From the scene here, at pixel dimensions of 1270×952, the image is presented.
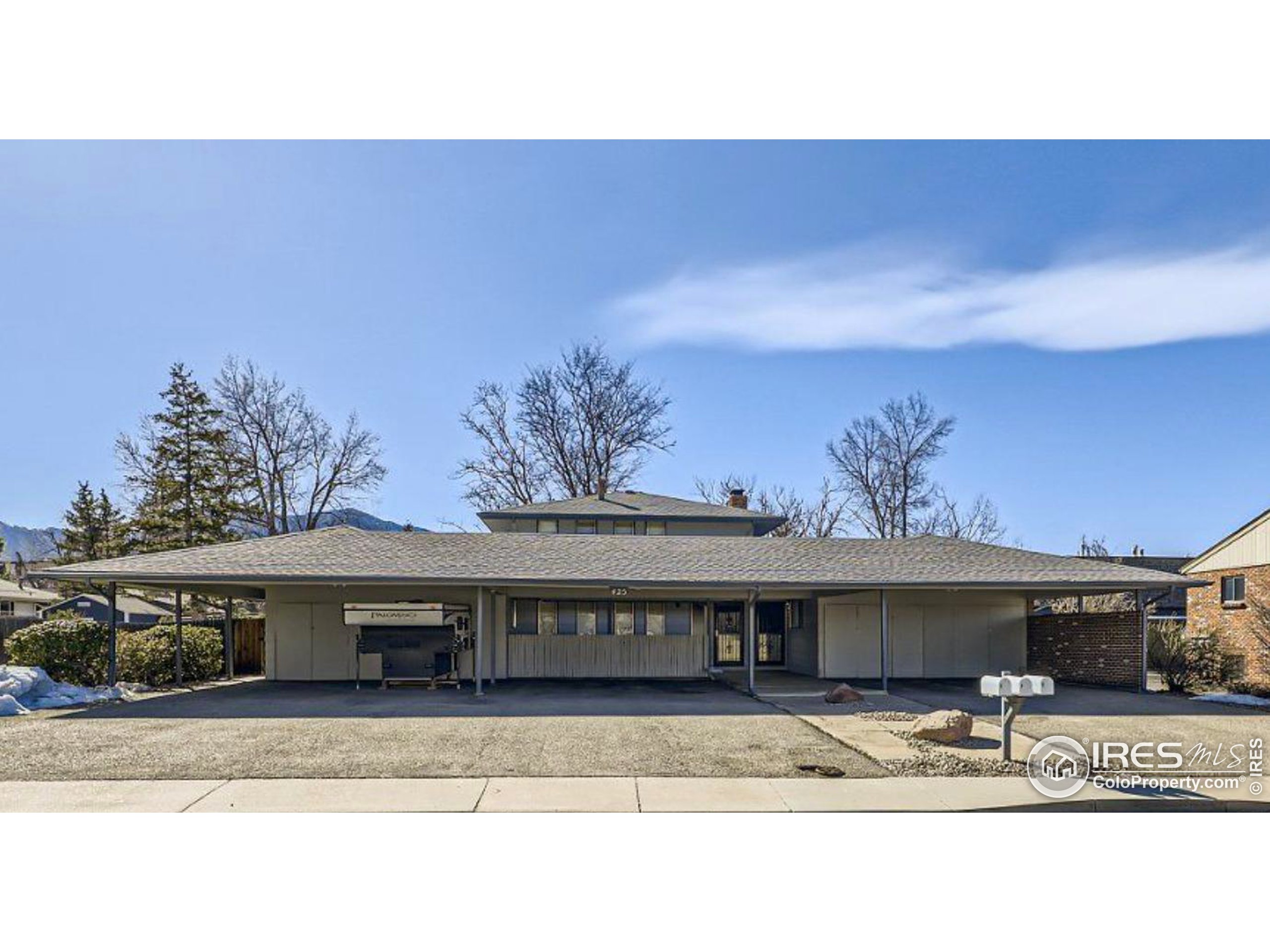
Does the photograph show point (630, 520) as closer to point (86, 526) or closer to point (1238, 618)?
point (1238, 618)

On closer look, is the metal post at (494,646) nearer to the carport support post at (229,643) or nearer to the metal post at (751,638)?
the metal post at (751,638)

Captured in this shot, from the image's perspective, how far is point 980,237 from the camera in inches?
609

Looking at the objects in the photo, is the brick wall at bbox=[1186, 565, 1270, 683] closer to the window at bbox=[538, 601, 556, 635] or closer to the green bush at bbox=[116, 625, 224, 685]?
the window at bbox=[538, 601, 556, 635]

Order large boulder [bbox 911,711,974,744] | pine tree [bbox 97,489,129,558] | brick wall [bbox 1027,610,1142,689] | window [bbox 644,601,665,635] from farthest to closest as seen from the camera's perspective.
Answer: pine tree [bbox 97,489,129,558] → window [bbox 644,601,665,635] → brick wall [bbox 1027,610,1142,689] → large boulder [bbox 911,711,974,744]

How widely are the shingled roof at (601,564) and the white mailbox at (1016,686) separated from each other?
654 cm

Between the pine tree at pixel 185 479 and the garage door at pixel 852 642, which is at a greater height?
the pine tree at pixel 185 479

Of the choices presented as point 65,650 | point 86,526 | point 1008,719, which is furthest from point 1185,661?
point 86,526

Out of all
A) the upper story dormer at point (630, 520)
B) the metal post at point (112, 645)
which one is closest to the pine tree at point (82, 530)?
the upper story dormer at point (630, 520)

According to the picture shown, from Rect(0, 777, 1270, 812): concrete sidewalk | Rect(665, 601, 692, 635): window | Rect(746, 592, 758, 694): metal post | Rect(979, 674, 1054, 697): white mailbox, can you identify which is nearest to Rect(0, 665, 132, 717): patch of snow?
Rect(0, 777, 1270, 812): concrete sidewalk

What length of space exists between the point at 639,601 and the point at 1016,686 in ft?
36.3

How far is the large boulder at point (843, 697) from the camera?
15.1 meters

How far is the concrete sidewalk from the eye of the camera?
780cm

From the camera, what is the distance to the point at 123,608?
3275 cm

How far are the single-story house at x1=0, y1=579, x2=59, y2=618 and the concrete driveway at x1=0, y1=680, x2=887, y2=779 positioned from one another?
86.5 feet
